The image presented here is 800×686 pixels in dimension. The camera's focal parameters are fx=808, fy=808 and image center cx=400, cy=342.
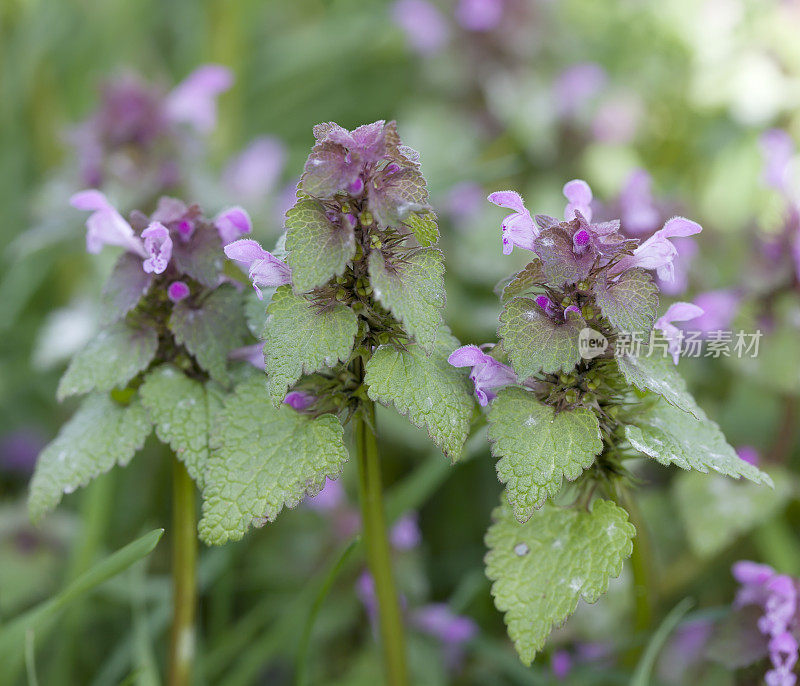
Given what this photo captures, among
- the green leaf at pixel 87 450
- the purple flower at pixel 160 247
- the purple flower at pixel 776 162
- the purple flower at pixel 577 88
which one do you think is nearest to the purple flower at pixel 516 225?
the purple flower at pixel 160 247

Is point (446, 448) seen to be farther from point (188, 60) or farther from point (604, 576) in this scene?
point (188, 60)

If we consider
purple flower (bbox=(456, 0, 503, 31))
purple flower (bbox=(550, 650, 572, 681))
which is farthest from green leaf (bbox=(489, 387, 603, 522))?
purple flower (bbox=(456, 0, 503, 31))

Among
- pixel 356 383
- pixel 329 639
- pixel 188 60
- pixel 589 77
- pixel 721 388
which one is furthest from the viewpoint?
pixel 188 60

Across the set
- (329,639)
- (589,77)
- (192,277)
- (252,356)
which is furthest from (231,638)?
(589,77)

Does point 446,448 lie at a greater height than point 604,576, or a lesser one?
greater

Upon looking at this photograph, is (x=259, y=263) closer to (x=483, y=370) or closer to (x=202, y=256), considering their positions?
(x=202, y=256)

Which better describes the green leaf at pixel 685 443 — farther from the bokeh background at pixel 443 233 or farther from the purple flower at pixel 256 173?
the purple flower at pixel 256 173

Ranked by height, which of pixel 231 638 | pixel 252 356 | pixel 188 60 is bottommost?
pixel 231 638

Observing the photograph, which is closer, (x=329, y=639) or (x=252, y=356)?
(x=252, y=356)
